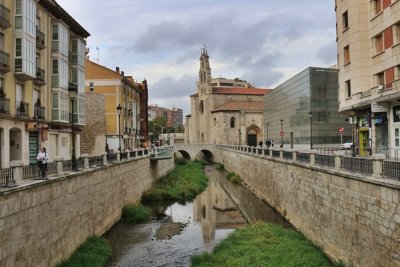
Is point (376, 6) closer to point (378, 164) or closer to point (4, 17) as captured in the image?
point (378, 164)

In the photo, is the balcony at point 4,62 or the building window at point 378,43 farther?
the building window at point 378,43

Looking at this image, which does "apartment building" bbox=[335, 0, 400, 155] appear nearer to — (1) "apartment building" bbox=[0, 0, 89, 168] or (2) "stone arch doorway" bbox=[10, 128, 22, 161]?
(1) "apartment building" bbox=[0, 0, 89, 168]

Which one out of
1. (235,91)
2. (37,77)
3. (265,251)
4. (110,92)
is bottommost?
(265,251)

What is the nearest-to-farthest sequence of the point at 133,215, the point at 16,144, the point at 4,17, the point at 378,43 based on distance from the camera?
the point at 4,17 < the point at 378,43 < the point at 16,144 < the point at 133,215

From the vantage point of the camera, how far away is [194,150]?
9256 centimetres

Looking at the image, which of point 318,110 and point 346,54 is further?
point 318,110

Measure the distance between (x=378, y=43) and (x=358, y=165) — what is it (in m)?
12.5

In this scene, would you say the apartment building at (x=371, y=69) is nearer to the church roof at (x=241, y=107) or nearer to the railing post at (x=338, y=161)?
the railing post at (x=338, y=161)

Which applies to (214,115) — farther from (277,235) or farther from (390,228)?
(390,228)

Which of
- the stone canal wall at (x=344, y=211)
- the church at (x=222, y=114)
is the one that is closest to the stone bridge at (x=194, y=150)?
the church at (x=222, y=114)

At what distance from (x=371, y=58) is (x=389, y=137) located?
16.9 feet

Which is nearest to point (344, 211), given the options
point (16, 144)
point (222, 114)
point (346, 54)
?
point (346, 54)

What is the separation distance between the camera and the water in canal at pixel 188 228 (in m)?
19.5

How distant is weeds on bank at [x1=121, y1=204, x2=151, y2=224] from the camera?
27.1m
